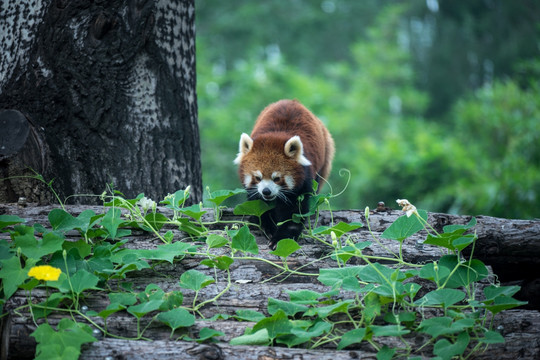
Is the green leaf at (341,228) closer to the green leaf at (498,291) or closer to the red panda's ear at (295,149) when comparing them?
the green leaf at (498,291)

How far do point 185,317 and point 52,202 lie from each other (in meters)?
1.52

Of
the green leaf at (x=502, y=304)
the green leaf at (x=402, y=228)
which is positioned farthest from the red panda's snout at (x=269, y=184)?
the green leaf at (x=502, y=304)

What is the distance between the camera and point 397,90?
19578 mm

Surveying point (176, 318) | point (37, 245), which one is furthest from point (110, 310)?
point (37, 245)

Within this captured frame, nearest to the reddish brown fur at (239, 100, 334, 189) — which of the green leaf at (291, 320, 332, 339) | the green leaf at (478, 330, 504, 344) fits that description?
the green leaf at (291, 320, 332, 339)

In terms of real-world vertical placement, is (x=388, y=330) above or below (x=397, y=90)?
below

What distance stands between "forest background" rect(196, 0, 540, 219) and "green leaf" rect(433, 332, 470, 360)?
6427mm

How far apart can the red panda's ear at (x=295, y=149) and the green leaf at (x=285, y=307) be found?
4.76 feet

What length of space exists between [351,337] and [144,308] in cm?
79

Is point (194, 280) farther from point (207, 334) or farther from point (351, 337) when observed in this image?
point (351, 337)

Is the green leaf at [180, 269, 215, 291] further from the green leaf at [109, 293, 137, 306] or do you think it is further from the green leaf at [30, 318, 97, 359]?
the green leaf at [30, 318, 97, 359]

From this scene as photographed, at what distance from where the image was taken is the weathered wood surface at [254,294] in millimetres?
1961

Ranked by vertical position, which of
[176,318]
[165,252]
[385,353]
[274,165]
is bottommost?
[385,353]

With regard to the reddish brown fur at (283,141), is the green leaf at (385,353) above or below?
below
